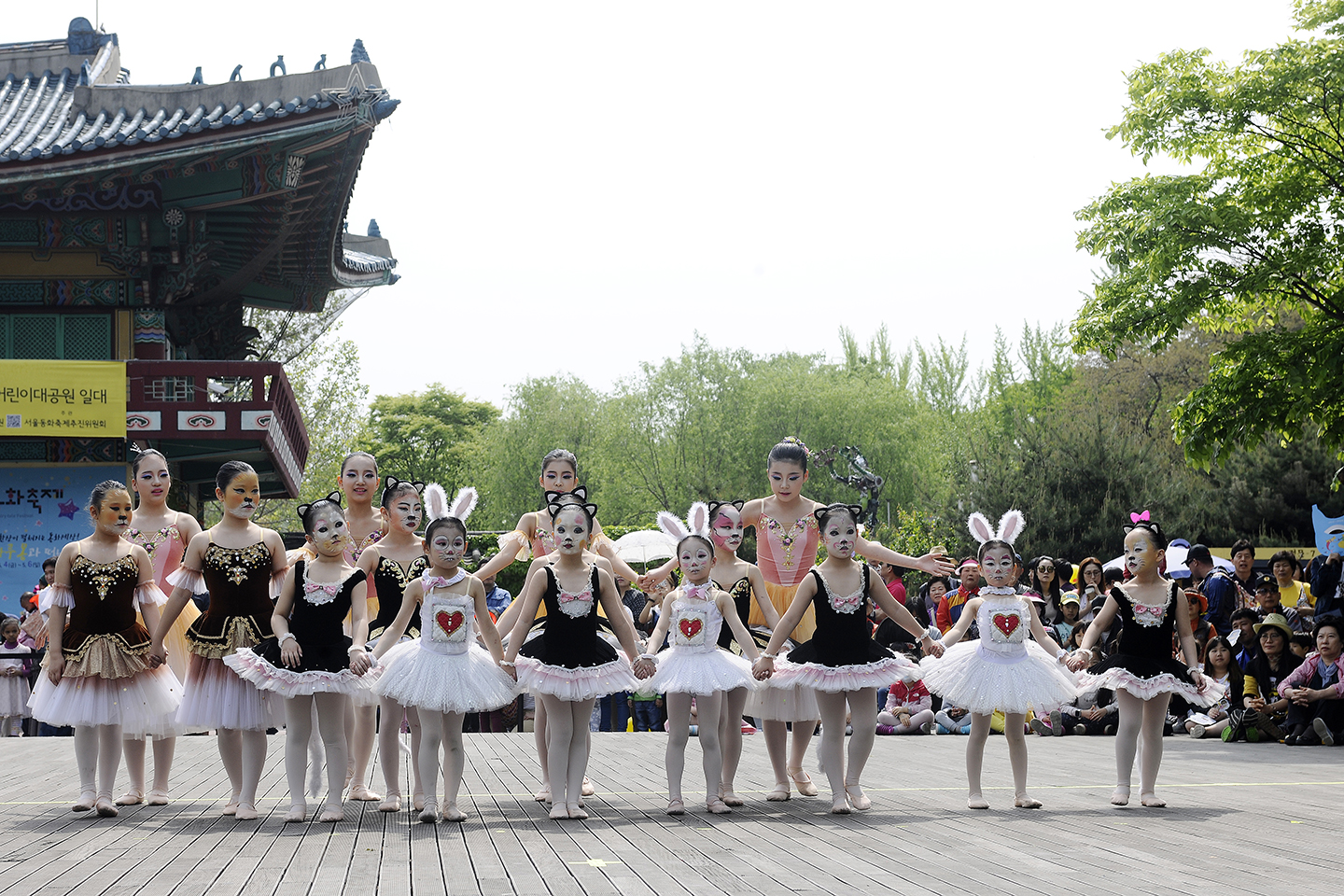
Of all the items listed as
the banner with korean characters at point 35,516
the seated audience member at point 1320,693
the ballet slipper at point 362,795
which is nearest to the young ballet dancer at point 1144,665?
the ballet slipper at point 362,795

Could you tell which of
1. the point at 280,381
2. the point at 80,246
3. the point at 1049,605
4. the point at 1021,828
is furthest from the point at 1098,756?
the point at 80,246

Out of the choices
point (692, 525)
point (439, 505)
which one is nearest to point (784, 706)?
point (692, 525)

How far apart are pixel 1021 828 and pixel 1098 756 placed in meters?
4.66

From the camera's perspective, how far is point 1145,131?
16625 millimetres

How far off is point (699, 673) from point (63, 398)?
12.8m

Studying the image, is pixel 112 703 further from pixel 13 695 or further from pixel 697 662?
pixel 13 695

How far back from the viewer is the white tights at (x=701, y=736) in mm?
7605

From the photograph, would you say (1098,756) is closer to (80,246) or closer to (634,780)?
(634,780)

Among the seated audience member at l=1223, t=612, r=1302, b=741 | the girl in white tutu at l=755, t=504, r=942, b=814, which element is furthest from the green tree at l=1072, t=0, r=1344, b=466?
the girl in white tutu at l=755, t=504, r=942, b=814

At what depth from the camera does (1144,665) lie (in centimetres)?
809

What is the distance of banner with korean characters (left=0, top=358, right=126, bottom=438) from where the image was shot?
17.4m

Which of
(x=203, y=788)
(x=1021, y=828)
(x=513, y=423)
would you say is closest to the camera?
(x=1021, y=828)

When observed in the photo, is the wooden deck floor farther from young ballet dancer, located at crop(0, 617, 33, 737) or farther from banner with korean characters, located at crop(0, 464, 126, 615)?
banner with korean characters, located at crop(0, 464, 126, 615)

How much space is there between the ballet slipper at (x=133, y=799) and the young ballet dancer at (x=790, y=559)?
3.23 metres
